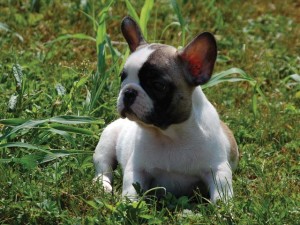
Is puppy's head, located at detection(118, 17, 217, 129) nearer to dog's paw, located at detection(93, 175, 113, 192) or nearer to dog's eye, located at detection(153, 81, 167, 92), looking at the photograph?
dog's eye, located at detection(153, 81, 167, 92)

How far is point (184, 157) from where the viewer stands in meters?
5.09

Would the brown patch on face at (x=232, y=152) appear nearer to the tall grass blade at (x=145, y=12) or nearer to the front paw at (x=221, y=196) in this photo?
the front paw at (x=221, y=196)

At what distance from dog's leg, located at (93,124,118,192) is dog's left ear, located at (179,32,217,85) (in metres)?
0.92

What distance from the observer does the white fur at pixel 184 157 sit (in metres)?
5.07

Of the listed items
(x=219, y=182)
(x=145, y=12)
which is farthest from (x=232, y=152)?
(x=145, y=12)

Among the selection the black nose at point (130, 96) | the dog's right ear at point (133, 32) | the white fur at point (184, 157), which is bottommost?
the white fur at point (184, 157)

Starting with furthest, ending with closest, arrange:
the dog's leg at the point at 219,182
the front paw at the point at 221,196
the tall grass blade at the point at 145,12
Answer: the tall grass blade at the point at 145,12 < the dog's leg at the point at 219,182 < the front paw at the point at 221,196

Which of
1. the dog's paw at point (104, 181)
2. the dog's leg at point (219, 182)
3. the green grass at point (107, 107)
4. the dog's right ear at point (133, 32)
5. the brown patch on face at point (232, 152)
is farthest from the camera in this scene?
the brown patch on face at point (232, 152)

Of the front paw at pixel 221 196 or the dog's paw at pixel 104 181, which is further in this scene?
the dog's paw at pixel 104 181

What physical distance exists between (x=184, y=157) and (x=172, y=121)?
0.25 meters

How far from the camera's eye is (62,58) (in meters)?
7.38

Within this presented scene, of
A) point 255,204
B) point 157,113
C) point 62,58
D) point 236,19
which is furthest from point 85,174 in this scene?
point 236,19

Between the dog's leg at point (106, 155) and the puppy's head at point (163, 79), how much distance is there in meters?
0.72

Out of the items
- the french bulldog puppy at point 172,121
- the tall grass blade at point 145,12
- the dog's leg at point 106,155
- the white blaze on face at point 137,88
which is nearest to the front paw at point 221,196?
the french bulldog puppy at point 172,121
